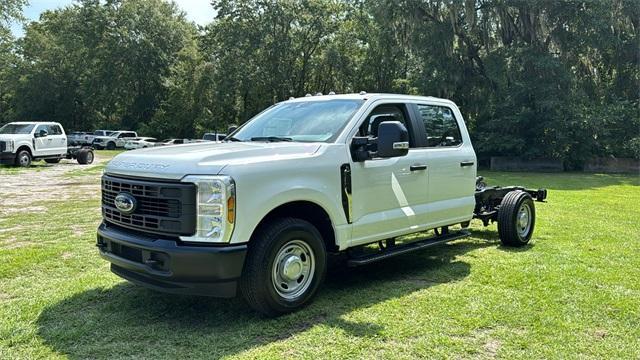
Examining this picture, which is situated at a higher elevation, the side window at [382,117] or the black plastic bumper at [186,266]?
the side window at [382,117]

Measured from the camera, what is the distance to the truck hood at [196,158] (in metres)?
4.15

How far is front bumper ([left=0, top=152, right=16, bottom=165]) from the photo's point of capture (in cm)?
2148

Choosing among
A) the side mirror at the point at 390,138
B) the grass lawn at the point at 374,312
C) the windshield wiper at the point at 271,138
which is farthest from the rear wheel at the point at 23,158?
the side mirror at the point at 390,138

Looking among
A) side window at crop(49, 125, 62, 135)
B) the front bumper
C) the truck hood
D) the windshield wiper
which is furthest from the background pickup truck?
the truck hood

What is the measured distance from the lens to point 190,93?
48.6 metres

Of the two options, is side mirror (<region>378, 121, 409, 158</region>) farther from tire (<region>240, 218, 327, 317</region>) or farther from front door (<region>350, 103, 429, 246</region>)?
tire (<region>240, 218, 327, 317</region>)

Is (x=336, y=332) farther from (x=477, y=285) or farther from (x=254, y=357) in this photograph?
(x=477, y=285)

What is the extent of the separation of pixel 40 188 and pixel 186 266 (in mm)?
12866

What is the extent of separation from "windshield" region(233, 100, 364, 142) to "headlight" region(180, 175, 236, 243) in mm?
1359

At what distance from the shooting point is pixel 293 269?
15.0 ft

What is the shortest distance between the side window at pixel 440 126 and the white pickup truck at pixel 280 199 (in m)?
0.03

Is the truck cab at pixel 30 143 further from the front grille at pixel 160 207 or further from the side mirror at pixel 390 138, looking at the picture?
the side mirror at pixel 390 138

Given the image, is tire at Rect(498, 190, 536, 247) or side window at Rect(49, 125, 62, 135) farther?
side window at Rect(49, 125, 62, 135)

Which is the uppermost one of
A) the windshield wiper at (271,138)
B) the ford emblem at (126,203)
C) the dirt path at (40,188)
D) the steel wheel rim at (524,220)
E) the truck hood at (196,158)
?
the windshield wiper at (271,138)
